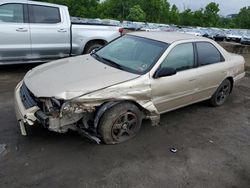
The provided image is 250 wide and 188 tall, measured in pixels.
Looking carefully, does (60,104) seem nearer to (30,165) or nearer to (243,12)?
(30,165)

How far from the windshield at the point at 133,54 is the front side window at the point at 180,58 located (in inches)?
6.3

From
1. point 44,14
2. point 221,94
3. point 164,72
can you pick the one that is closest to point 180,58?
point 164,72

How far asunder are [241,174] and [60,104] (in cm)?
248

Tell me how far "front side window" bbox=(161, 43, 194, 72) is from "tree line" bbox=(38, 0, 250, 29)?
246 feet

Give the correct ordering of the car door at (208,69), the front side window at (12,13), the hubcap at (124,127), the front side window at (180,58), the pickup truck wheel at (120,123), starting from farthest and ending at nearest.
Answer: the front side window at (12,13) < the car door at (208,69) < the front side window at (180,58) < the hubcap at (124,127) < the pickup truck wheel at (120,123)

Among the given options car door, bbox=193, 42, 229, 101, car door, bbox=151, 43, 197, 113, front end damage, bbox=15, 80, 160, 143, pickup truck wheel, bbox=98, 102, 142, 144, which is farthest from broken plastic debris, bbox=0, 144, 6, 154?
car door, bbox=193, 42, 229, 101

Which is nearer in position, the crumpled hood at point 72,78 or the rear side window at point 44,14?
the crumpled hood at point 72,78

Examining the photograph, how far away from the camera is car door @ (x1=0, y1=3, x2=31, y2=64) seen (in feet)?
20.9

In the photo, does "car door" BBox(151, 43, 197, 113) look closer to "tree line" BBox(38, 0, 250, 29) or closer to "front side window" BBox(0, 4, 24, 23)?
"front side window" BBox(0, 4, 24, 23)

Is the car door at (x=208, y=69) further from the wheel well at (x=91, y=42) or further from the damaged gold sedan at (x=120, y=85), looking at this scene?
the wheel well at (x=91, y=42)

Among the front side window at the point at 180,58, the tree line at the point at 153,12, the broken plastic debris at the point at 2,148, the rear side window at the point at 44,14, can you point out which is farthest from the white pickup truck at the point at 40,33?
the tree line at the point at 153,12

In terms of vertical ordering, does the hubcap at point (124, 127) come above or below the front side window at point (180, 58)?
below

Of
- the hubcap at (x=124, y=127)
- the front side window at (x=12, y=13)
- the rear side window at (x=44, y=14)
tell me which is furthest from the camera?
the rear side window at (x=44, y=14)

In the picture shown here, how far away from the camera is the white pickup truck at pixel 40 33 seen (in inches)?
254
